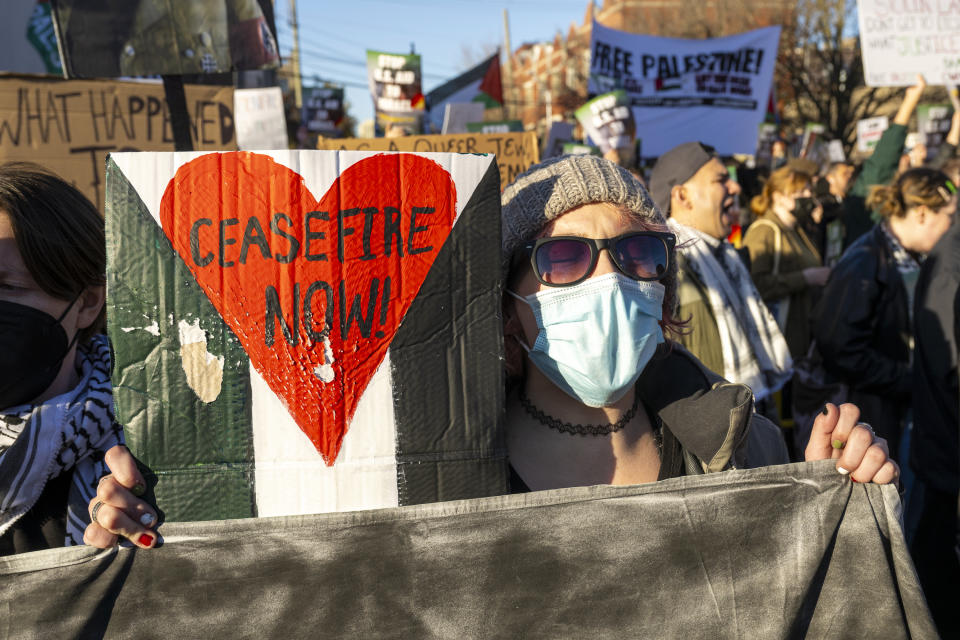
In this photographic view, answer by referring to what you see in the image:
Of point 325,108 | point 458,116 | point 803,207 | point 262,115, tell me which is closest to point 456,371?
A: point 262,115

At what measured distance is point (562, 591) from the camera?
52.4 inches

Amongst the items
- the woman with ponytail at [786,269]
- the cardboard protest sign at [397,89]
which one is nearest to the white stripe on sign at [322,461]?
the woman with ponytail at [786,269]

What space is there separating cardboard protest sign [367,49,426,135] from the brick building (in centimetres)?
640

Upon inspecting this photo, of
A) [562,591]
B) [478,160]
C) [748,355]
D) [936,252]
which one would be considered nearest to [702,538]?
[562,591]

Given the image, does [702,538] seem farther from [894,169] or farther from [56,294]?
[894,169]

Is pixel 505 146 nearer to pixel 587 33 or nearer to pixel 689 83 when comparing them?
pixel 689 83

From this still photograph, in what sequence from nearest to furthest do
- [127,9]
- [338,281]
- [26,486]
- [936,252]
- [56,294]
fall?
[338,281] → [26,486] → [56,294] → [127,9] → [936,252]

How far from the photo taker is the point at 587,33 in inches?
2180

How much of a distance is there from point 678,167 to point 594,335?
2.84m

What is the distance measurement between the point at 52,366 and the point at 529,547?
38.3 inches

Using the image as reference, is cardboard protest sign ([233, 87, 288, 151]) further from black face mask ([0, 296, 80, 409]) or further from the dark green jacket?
the dark green jacket

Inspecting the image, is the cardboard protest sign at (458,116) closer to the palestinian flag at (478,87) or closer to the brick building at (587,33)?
the palestinian flag at (478,87)

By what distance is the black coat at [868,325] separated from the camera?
409 centimetres

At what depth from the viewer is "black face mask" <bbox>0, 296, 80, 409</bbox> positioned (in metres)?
1.49
